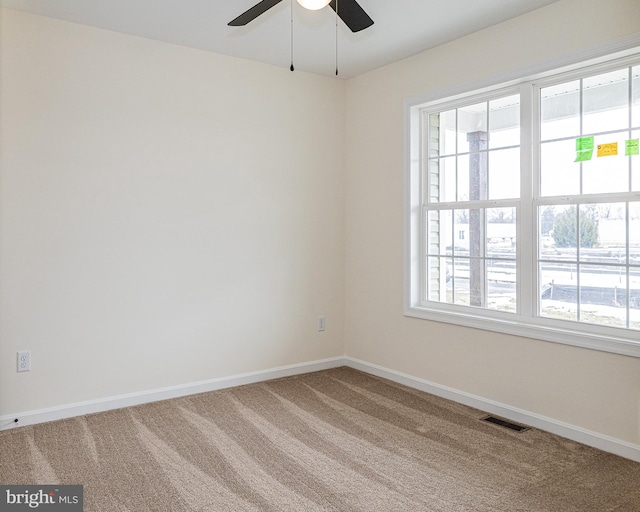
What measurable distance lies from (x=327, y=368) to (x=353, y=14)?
317 cm

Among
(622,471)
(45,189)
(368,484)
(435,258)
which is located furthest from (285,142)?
(622,471)

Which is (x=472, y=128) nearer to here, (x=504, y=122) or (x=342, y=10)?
(x=504, y=122)

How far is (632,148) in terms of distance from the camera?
293cm

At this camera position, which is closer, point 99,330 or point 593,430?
point 593,430

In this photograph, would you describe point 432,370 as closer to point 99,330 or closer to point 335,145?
point 335,145

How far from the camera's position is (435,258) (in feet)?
13.6

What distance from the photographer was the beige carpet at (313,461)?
8.00 ft

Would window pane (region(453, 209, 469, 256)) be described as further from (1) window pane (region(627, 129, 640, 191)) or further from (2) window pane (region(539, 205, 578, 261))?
(1) window pane (region(627, 129, 640, 191))

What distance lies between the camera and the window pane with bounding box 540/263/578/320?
322cm

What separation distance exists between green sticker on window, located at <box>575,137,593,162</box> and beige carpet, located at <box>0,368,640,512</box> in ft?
5.68

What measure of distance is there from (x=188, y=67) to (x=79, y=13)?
834 mm

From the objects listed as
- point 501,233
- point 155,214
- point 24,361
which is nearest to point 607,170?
point 501,233

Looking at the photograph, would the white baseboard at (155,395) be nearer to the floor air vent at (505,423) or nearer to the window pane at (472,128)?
the floor air vent at (505,423)

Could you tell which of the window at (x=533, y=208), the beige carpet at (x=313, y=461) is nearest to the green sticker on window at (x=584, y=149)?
the window at (x=533, y=208)
